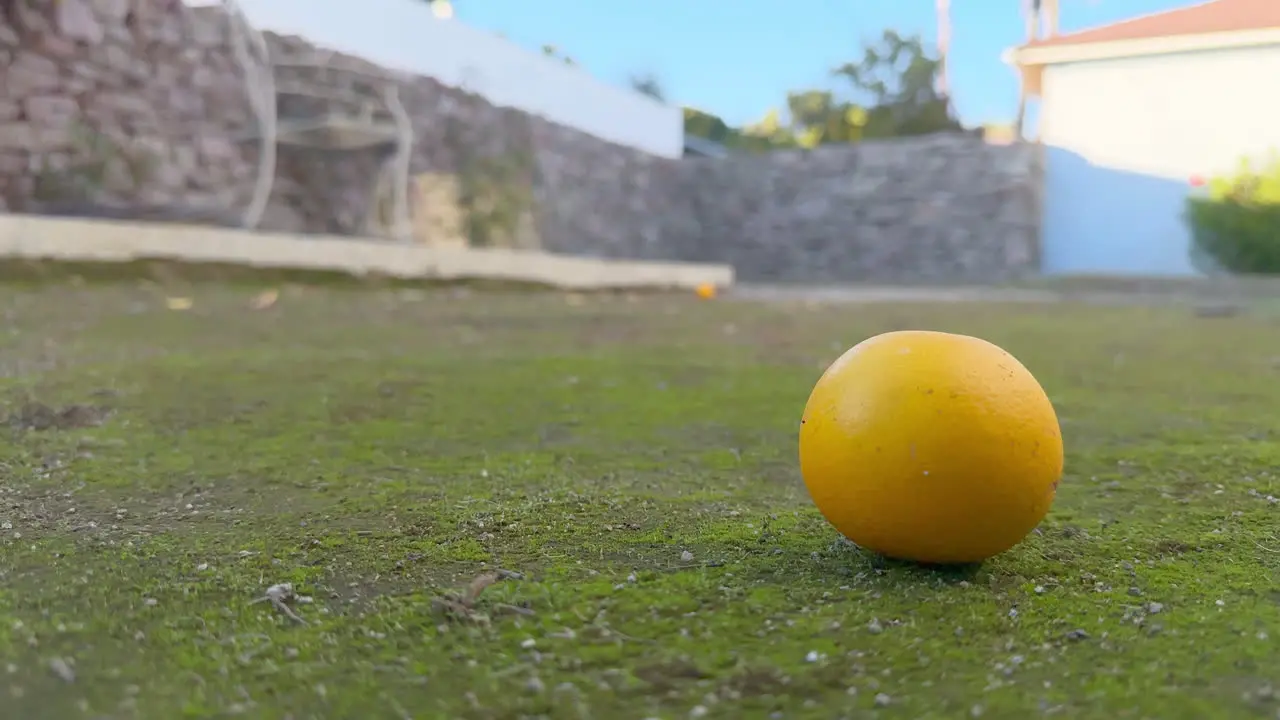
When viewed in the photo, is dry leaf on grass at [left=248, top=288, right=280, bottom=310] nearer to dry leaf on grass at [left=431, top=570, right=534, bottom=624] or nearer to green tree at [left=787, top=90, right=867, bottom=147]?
dry leaf on grass at [left=431, top=570, right=534, bottom=624]

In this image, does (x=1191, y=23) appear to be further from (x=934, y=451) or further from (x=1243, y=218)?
(x=934, y=451)

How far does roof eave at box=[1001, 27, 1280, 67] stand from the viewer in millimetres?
12477

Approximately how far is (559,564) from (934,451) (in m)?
0.54

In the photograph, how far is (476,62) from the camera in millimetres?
11680

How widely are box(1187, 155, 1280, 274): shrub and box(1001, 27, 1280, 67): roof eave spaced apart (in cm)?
196

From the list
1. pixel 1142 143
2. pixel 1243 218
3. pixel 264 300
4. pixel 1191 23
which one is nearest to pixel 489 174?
pixel 264 300

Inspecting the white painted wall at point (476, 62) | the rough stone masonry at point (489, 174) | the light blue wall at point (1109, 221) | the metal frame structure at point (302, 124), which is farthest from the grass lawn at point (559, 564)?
the light blue wall at point (1109, 221)

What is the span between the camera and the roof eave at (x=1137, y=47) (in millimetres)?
12477

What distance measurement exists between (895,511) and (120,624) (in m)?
0.97

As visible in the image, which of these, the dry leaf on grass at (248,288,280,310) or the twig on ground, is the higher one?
the dry leaf on grass at (248,288,280,310)

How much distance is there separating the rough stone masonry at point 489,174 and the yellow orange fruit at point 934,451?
635 centimetres

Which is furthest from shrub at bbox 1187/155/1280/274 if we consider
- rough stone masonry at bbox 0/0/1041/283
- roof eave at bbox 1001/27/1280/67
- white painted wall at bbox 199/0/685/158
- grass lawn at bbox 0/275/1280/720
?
grass lawn at bbox 0/275/1280/720

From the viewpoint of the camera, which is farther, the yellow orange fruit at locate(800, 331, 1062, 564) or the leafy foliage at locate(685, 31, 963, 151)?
the leafy foliage at locate(685, 31, 963, 151)

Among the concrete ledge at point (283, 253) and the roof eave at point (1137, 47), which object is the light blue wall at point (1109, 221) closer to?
the roof eave at point (1137, 47)
